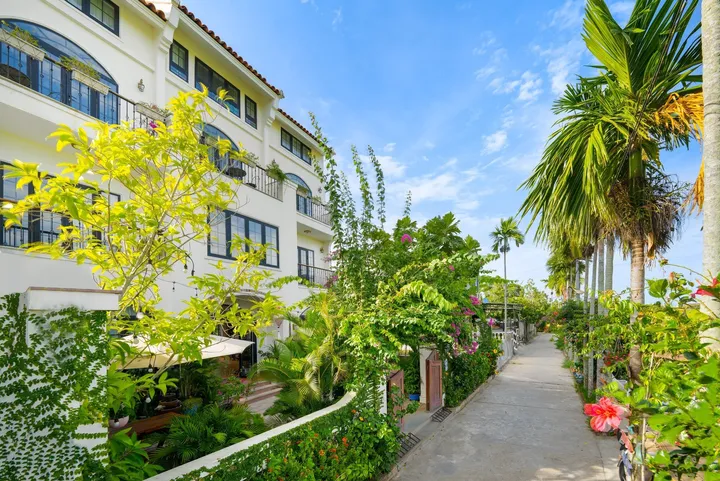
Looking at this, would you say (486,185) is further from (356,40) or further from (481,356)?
(481,356)

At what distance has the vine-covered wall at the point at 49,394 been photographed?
2.43 m

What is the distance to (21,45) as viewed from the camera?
23.4 ft

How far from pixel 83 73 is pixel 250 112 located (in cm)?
731

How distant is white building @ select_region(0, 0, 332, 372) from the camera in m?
7.18

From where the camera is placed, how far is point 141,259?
386 centimetres

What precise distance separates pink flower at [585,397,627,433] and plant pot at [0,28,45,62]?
397 inches

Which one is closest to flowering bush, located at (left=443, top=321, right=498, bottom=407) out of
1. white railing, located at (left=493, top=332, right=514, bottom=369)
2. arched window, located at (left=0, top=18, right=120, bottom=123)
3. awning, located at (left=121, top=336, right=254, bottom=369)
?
white railing, located at (left=493, top=332, right=514, bottom=369)

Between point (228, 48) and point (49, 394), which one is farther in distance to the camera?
point (228, 48)

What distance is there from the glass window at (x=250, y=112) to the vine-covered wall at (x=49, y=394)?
13398 mm

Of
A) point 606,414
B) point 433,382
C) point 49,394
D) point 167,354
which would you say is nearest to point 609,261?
point 433,382

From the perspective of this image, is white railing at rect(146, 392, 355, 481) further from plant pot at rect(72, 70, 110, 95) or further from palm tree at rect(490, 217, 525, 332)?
palm tree at rect(490, 217, 525, 332)

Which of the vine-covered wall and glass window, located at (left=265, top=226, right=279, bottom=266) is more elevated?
glass window, located at (left=265, top=226, right=279, bottom=266)

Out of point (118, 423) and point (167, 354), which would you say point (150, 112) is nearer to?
point (167, 354)

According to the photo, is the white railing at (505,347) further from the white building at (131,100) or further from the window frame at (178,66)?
the window frame at (178,66)
